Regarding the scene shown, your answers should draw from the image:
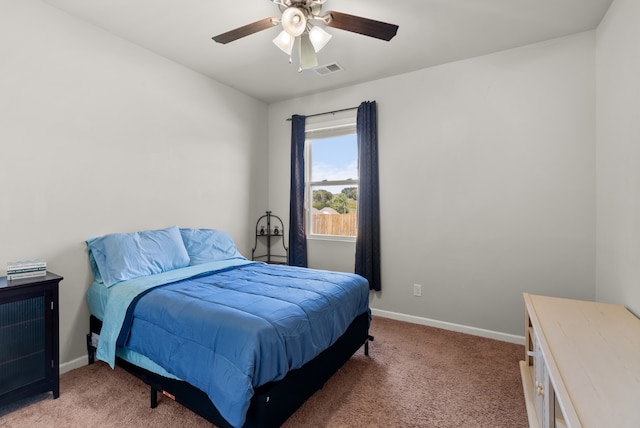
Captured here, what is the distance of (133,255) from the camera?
7.88ft

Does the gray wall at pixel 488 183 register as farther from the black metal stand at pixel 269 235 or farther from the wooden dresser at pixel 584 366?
the black metal stand at pixel 269 235

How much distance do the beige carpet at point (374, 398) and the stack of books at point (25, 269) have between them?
2.61ft

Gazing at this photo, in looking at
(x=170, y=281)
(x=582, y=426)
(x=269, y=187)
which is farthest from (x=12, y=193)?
(x=582, y=426)

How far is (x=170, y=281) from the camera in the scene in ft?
7.32

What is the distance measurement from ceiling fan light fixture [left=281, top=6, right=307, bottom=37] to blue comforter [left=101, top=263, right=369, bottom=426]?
5.65ft

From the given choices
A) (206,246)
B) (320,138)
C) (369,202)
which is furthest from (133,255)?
(320,138)

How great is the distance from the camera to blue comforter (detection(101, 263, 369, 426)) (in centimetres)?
144

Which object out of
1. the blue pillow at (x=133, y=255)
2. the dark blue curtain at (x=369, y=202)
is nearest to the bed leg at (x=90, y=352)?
the blue pillow at (x=133, y=255)

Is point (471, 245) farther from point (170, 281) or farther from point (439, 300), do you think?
point (170, 281)

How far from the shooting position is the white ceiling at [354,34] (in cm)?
219

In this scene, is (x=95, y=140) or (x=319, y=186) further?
(x=319, y=186)

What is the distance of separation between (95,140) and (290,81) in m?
2.06

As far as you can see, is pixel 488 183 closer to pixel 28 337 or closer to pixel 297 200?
pixel 297 200

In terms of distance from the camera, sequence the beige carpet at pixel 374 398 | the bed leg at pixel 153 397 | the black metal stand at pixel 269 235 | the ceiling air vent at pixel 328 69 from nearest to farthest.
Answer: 1. the beige carpet at pixel 374 398
2. the bed leg at pixel 153 397
3. the ceiling air vent at pixel 328 69
4. the black metal stand at pixel 269 235
